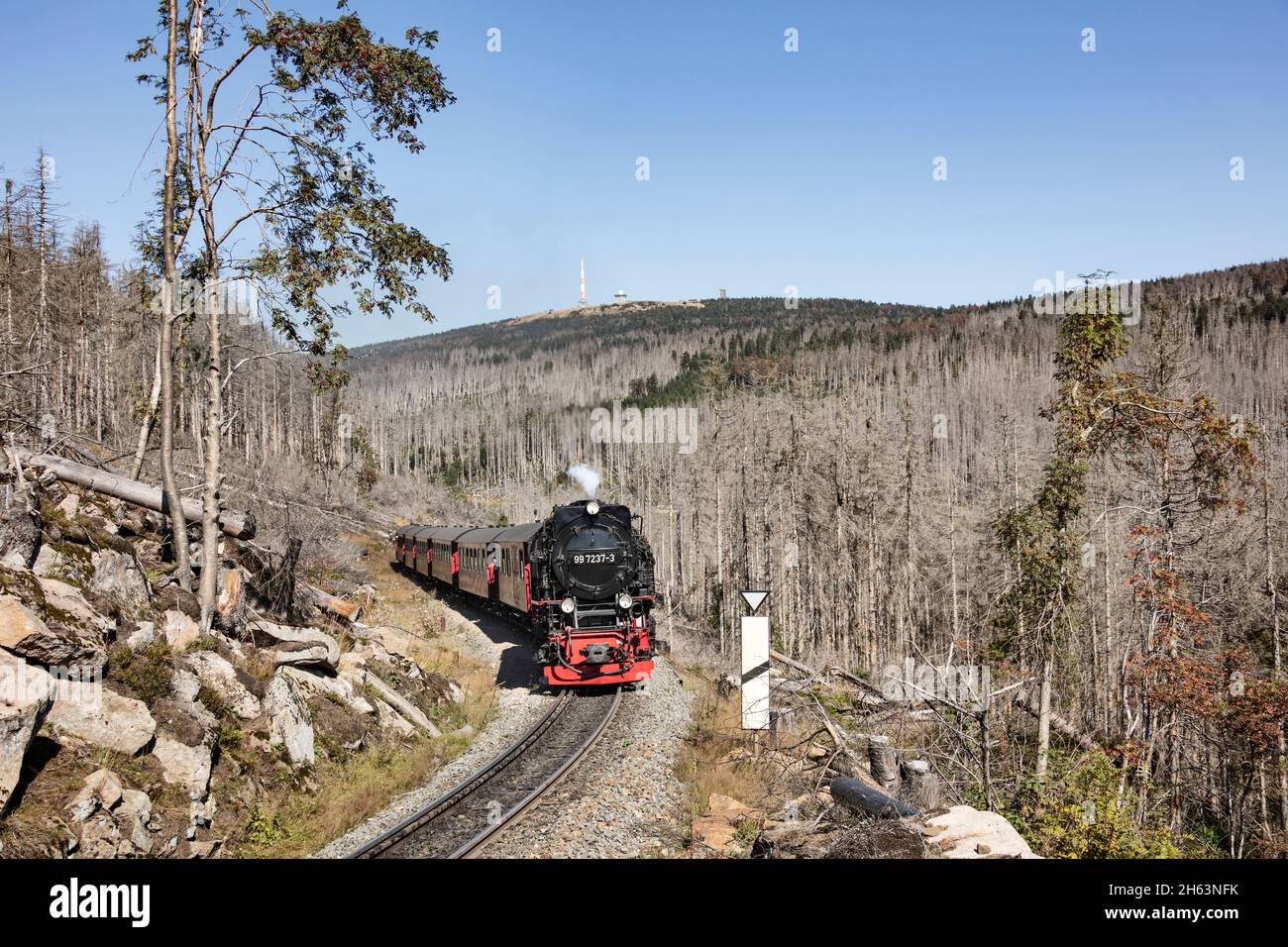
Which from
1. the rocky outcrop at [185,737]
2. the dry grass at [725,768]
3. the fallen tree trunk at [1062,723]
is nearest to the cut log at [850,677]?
the dry grass at [725,768]

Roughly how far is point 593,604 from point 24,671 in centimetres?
1095

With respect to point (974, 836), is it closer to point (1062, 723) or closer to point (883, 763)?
point (883, 763)

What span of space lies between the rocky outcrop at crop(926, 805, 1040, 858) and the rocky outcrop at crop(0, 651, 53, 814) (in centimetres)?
799

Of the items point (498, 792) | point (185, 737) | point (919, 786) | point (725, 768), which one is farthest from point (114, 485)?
point (919, 786)

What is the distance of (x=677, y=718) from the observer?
622 inches

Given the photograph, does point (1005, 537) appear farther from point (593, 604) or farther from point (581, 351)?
point (581, 351)

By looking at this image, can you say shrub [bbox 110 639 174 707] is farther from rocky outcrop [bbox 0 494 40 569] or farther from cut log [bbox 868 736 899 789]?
cut log [bbox 868 736 899 789]

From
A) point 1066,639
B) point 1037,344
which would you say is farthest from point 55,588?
point 1037,344

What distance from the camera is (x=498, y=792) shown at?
10914 millimetres

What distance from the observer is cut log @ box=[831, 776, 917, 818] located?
7.04 meters

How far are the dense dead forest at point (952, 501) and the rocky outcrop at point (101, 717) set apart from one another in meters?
4.84

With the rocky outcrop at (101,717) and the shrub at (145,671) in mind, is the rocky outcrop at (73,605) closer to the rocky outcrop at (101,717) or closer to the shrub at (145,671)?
the shrub at (145,671)

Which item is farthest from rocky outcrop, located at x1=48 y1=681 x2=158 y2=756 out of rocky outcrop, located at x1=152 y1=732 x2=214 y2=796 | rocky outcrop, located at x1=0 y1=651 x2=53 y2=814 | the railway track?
the railway track

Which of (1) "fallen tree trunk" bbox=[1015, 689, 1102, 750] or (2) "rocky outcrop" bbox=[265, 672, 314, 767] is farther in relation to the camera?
(1) "fallen tree trunk" bbox=[1015, 689, 1102, 750]
